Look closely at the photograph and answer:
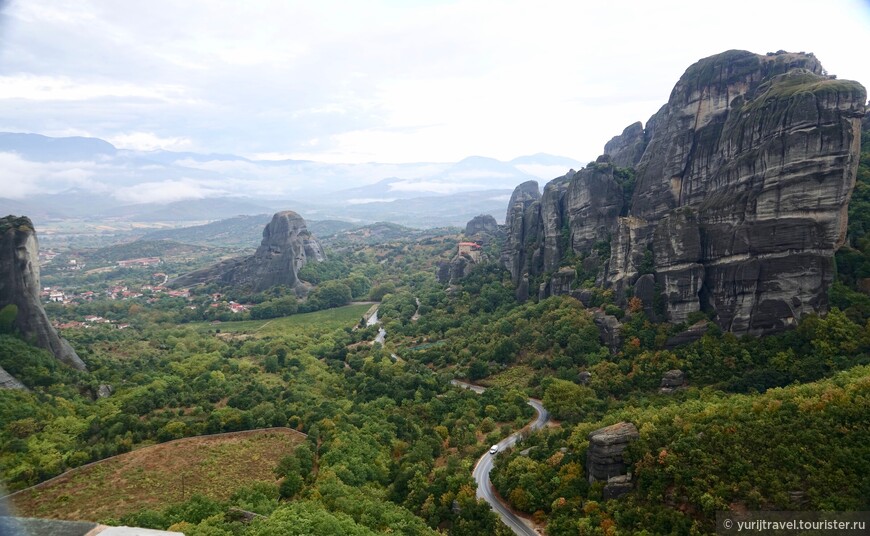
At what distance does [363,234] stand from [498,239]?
81901mm

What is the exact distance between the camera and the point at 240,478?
25125 millimetres

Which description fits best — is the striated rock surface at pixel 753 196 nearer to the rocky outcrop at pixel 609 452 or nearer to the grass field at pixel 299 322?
the rocky outcrop at pixel 609 452

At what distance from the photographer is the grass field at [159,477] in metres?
22.0

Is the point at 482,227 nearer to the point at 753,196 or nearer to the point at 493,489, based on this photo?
the point at 753,196

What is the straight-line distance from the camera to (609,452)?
22.9 meters

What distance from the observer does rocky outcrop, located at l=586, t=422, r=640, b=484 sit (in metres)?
22.8

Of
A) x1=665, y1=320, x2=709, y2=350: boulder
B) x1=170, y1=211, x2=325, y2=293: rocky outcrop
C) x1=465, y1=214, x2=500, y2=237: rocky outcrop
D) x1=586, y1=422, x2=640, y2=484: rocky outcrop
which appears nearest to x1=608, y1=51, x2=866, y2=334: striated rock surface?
x1=665, y1=320, x2=709, y2=350: boulder

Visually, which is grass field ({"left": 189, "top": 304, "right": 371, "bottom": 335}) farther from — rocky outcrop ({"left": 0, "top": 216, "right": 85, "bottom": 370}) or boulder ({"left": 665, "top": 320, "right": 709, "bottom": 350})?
boulder ({"left": 665, "top": 320, "right": 709, "bottom": 350})

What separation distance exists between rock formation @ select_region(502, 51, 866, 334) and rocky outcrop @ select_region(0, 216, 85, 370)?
42859 millimetres

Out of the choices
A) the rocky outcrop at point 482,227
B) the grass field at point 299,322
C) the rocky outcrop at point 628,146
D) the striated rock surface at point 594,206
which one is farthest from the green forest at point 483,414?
the rocky outcrop at point 482,227

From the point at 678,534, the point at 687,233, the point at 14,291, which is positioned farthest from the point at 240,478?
the point at 687,233

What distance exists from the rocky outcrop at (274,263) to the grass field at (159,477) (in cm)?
5405

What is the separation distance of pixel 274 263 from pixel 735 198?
7096 centimetres

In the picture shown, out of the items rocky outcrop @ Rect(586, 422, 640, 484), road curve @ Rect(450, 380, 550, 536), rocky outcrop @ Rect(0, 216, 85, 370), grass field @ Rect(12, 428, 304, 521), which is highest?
rocky outcrop @ Rect(0, 216, 85, 370)
